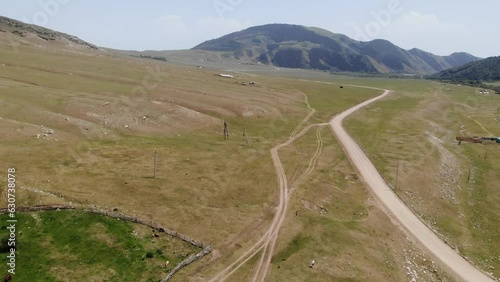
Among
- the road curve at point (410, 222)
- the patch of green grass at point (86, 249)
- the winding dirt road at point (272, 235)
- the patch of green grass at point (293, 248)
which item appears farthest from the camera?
the road curve at point (410, 222)

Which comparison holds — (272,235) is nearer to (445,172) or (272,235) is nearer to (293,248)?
(293,248)

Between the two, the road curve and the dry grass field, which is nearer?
the road curve

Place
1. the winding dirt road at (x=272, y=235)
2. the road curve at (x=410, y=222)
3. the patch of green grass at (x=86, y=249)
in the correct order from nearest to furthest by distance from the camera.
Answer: the patch of green grass at (x=86, y=249) → the winding dirt road at (x=272, y=235) → the road curve at (x=410, y=222)

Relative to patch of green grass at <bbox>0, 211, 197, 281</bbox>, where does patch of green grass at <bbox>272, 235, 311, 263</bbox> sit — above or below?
below

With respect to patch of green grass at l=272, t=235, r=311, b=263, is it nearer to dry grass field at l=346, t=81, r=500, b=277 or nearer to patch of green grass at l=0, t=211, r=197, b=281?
patch of green grass at l=0, t=211, r=197, b=281

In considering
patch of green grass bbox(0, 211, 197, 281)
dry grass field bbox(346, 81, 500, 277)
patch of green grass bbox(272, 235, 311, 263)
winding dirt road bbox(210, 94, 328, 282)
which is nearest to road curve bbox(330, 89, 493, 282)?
dry grass field bbox(346, 81, 500, 277)

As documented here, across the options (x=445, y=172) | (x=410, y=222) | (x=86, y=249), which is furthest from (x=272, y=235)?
(x=445, y=172)

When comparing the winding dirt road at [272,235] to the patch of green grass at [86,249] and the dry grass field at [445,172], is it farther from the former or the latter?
the dry grass field at [445,172]

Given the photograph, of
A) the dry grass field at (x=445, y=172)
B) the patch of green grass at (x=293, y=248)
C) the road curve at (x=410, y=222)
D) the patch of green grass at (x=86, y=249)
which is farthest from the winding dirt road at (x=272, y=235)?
the dry grass field at (x=445, y=172)
